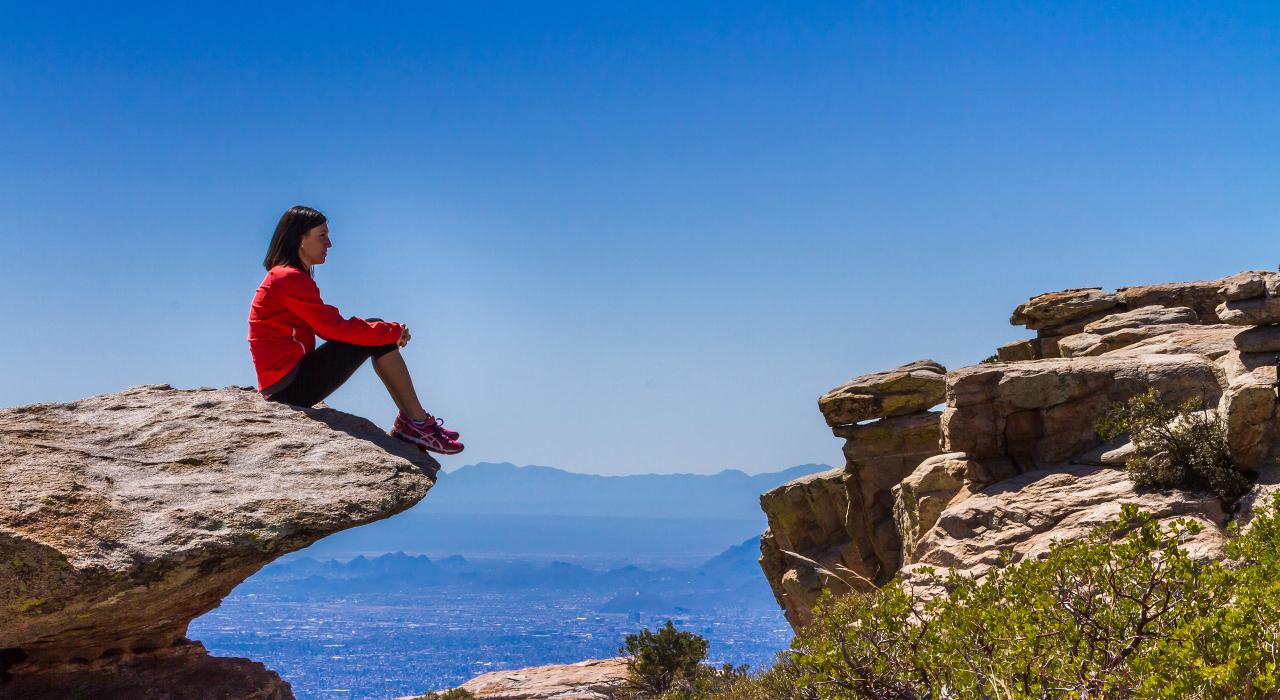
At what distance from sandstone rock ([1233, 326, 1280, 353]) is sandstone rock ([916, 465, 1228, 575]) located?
3.44 m

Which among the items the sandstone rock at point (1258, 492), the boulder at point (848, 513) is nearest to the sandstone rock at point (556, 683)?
the boulder at point (848, 513)

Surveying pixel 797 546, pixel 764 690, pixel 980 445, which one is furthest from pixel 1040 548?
pixel 797 546

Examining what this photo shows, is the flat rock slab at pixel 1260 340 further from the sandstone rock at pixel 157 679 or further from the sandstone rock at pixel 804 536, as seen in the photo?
the sandstone rock at pixel 157 679

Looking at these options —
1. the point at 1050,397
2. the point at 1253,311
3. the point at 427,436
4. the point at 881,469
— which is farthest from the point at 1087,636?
the point at 881,469

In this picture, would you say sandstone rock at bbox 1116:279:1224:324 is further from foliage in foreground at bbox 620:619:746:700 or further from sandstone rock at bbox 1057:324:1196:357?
foliage in foreground at bbox 620:619:746:700

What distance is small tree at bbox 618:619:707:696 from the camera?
31.1 metres

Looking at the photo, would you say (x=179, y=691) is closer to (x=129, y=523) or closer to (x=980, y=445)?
(x=129, y=523)

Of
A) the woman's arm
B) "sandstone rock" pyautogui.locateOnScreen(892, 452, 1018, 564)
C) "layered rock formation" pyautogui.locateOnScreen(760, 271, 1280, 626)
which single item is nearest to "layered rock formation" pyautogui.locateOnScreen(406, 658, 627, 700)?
"layered rock formation" pyautogui.locateOnScreen(760, 271, 1280, 626)

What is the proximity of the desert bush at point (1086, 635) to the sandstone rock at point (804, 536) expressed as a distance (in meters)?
21.6

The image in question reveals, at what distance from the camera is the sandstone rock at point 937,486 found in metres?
19.8

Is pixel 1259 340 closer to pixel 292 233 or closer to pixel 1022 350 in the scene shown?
pixel 1022 350

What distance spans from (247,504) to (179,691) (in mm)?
3441

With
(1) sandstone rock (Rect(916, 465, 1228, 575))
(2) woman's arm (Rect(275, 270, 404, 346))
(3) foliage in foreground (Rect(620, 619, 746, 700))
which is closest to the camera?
(2) woman's arm (Rect(275, 270, 404, 346))

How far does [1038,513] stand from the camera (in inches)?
674
